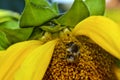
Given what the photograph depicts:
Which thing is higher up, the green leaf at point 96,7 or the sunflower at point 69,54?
the green leaf at point 96,7

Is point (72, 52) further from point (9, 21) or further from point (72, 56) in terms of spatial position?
point (9, 21)

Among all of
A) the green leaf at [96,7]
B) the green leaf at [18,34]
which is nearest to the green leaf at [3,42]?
the green leaf at [18,34]

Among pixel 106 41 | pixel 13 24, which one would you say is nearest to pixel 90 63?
pixel 106 41

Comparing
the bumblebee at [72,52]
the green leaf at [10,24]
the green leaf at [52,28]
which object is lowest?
the bumblebee at [72,52]

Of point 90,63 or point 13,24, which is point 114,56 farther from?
Result: point 13,24

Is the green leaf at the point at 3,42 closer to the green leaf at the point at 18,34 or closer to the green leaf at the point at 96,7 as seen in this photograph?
the green leaf at the point at 18,34

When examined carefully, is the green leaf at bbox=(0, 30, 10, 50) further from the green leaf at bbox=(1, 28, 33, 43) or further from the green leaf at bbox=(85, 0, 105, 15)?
the green leaf at bbox=(85, 0, 105, 15)

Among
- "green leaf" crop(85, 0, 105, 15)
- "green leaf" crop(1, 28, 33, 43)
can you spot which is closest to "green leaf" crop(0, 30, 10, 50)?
"green leaf" crop(1, 28, 33, 43)
